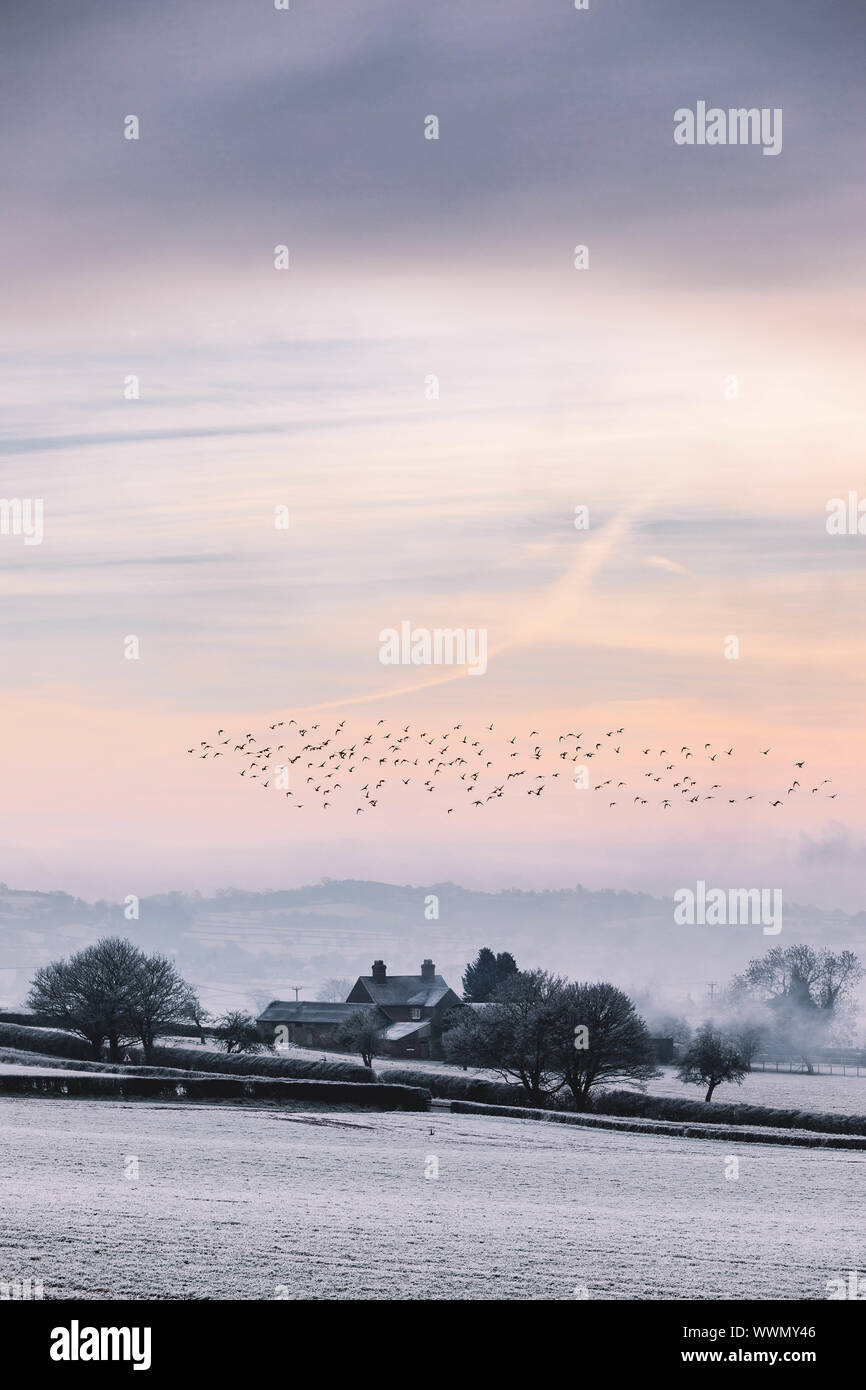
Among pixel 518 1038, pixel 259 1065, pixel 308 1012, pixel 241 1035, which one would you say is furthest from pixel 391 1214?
pixel 308 1012

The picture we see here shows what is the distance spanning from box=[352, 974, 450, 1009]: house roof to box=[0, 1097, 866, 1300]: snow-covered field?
8165cm

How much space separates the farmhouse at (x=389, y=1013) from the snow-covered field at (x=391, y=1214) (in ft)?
235

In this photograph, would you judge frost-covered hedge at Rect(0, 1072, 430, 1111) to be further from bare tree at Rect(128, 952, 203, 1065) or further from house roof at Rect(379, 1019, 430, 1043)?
house roof at Rect(379, 1019, 430, 1043)

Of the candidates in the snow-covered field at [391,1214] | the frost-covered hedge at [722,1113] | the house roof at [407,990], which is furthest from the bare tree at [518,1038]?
the house roof at [407,990]

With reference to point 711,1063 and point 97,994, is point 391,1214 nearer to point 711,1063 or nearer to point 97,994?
point 711,1063

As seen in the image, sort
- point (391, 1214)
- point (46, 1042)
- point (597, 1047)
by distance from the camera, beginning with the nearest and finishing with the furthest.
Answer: point (391, 1214) → point (597, 1047) → point (46, 1042)

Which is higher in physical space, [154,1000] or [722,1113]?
[154,1000]

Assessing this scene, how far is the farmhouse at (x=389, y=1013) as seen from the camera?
12512 centimetres

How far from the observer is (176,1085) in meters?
63.4

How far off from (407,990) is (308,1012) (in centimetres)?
1006

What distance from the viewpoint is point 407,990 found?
13900cm

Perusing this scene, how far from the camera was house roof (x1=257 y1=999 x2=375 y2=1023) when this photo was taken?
13388cm

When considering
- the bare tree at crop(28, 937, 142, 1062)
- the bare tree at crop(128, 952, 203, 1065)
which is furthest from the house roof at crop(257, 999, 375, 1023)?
the bare tree at crop(28, 937, 142, 1062)
